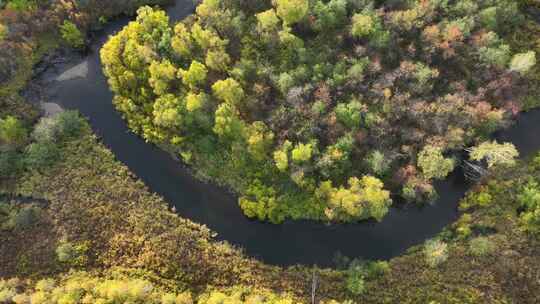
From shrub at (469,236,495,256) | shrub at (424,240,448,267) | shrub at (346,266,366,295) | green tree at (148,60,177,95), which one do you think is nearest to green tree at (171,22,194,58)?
green tree at (148,60,177,95)

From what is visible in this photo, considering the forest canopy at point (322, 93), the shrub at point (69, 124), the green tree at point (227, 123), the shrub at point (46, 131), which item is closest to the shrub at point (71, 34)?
the forest canopy at point (322, 93)

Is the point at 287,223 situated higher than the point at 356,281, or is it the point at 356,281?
the point at 287,223

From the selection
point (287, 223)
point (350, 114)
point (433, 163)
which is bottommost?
point (287, 223)

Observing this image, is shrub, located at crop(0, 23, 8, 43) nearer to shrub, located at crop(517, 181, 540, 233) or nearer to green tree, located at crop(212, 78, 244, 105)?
green tree, located at crop(212, 78, 244, 105)

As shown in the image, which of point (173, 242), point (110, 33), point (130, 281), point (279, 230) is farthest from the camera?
point (110, 33)

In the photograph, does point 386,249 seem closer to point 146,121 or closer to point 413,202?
point 413,202

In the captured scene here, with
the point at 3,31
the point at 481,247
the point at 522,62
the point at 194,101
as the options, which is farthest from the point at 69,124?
the point at 522,62

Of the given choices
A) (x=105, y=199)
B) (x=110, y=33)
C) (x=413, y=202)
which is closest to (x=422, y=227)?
(x=413, y=202)

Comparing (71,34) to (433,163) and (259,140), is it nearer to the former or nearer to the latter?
(259,140)
